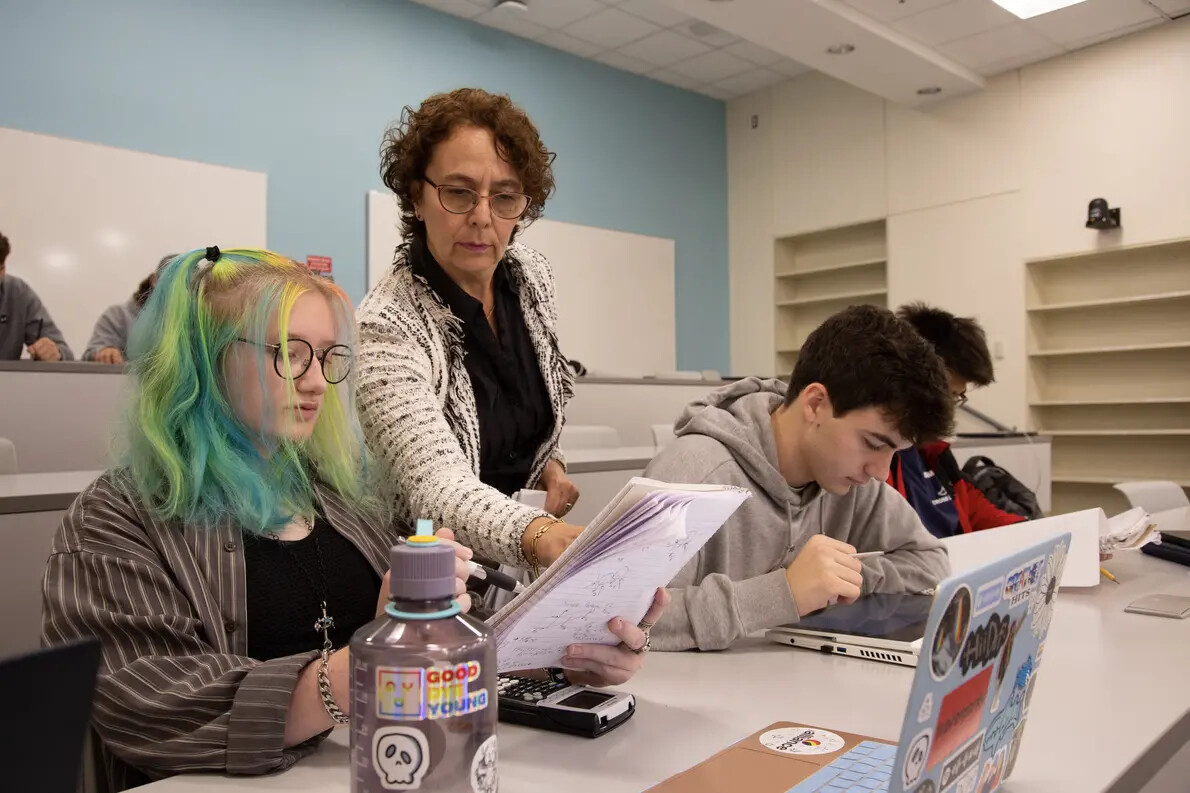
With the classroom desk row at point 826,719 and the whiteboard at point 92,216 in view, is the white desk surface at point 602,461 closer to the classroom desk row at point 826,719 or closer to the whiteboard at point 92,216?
the classroom desk row at point 826,719

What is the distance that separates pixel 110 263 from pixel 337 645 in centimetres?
410

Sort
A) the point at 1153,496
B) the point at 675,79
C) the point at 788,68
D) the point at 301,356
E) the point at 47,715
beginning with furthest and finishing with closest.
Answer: the point at 675,79 → the point at 788,68 → the point at 1153,496 → the point at 301,356 → the point at 47,715

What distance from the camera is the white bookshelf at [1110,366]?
5.42 metres

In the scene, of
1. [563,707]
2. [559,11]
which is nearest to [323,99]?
[559,11]

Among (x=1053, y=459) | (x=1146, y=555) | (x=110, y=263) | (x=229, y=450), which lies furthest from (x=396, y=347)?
(x=1053, y=459)

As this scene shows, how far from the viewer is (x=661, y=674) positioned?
3.48ft

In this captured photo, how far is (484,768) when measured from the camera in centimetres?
54

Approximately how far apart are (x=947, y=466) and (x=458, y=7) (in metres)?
4.58

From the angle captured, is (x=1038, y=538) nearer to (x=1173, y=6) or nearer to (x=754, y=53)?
(x=1173, y=6)

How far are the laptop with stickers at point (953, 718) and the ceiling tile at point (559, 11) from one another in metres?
5.68

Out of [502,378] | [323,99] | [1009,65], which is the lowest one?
[502,378]

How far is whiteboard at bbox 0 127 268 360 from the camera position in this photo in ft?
13.8

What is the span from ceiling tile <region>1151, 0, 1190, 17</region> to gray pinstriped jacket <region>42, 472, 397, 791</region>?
5.88 m

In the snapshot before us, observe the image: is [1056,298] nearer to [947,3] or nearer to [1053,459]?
[1053,459]
